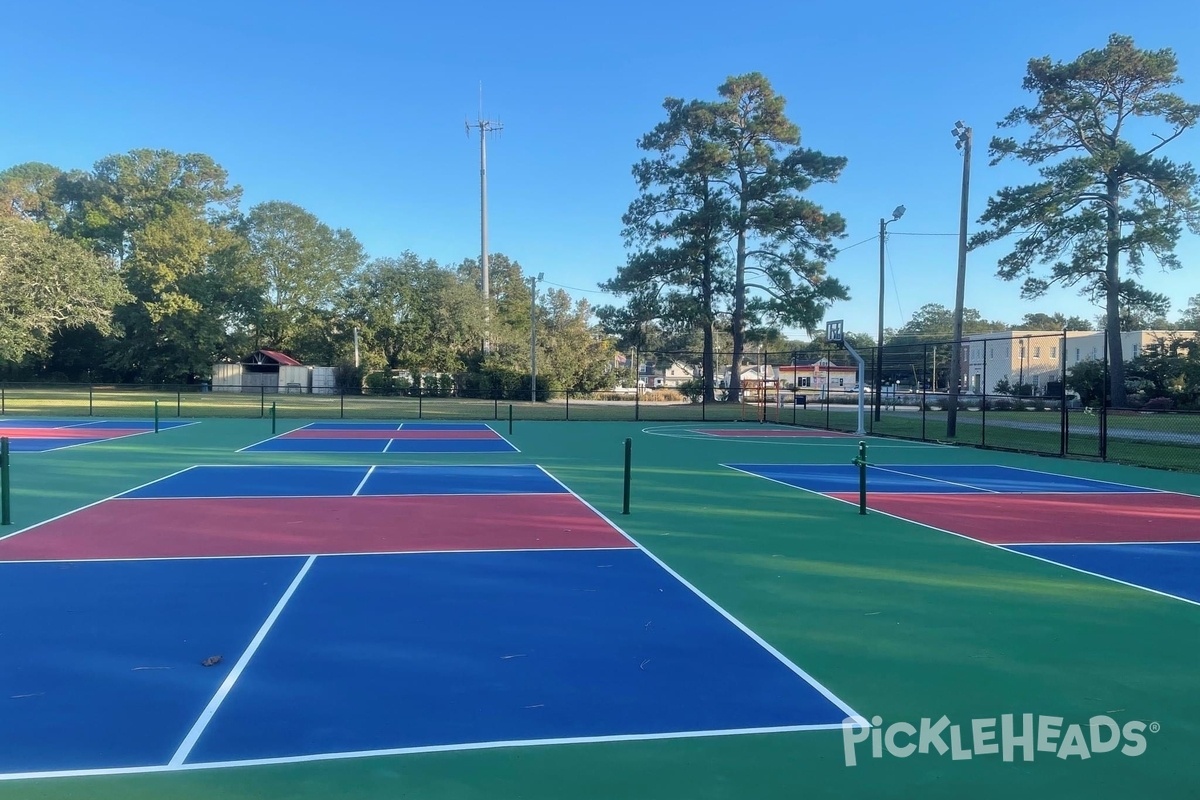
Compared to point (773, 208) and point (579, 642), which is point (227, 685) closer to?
point (579, 642)

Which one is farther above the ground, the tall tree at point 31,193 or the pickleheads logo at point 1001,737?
the tall tree at point 31,193

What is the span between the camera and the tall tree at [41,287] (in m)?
39.4

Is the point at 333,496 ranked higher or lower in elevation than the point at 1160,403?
lower

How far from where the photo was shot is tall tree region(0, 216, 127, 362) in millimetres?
39375

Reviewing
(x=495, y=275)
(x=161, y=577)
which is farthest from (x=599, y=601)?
(x=495, y=275)

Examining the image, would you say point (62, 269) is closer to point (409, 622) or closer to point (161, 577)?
point (161, 577)

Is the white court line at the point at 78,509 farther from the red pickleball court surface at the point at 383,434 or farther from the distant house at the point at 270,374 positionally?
the distant house at the point at 270,374

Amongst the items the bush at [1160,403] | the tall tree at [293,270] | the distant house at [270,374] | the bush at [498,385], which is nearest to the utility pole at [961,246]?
the bush at [1160,403]

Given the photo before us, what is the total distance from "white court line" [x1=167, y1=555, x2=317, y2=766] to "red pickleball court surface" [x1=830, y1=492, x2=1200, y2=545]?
8.00 m

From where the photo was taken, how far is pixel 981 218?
37.2 m

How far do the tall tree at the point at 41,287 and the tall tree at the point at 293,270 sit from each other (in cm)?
2538

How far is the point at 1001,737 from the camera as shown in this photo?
4.50 m

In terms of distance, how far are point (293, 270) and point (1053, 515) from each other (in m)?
69.1

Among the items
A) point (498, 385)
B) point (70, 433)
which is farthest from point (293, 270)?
point (70, 433)
